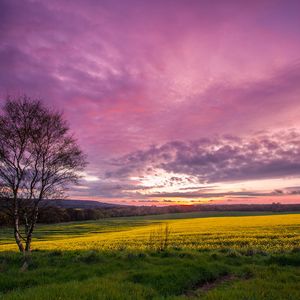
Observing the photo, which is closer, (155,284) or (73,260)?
(155,284)

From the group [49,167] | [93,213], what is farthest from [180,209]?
[49,167]

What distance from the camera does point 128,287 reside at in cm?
984

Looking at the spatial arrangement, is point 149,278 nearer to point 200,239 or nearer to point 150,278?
point 150,278

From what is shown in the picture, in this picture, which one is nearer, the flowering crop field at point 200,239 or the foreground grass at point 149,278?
the foreground grass at point 149,278

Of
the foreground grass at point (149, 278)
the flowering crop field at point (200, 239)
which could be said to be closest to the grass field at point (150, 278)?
the foreground grass at point (149, 278)

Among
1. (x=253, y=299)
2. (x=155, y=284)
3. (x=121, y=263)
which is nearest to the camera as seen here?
(x=253, y=299)

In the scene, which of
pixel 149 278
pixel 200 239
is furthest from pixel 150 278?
pixel 200 239

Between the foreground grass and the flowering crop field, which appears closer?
the foreground grass

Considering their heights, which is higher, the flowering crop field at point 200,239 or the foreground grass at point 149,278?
the foreground grass at point 149,278

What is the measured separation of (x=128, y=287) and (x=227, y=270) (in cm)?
580

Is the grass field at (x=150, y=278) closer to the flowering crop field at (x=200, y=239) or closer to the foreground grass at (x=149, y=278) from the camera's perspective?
the foreground grass at (x=149, y=278)

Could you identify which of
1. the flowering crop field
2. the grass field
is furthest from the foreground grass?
the flowering crop field

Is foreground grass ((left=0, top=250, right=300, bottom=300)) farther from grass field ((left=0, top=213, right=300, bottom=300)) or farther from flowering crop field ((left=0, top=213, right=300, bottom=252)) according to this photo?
flowering crop field ((left=0, top=213, right=300, bottom=252))

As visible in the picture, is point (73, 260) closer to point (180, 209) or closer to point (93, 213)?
point (93, 213)
